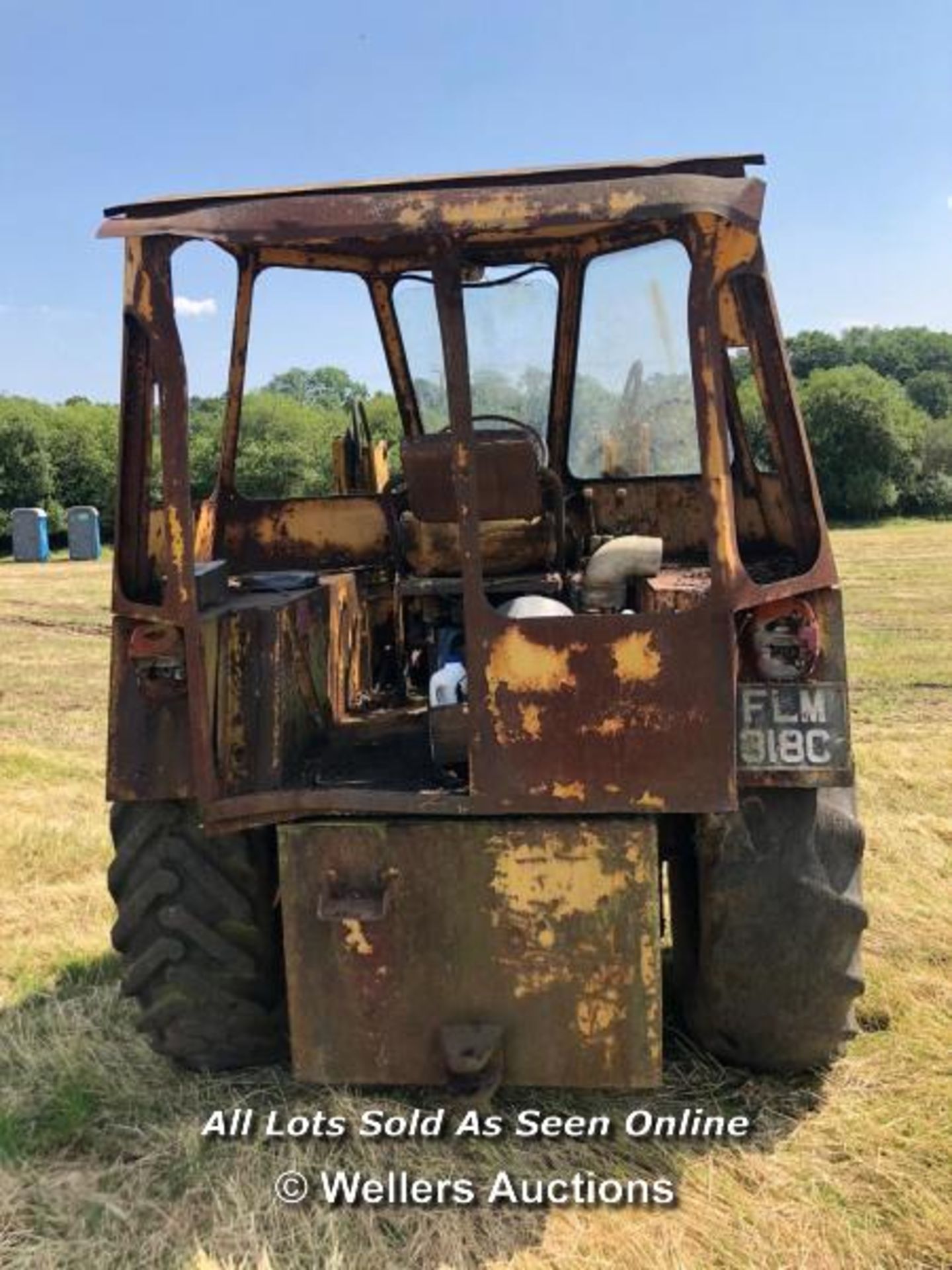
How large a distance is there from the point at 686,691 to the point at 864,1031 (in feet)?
5.19

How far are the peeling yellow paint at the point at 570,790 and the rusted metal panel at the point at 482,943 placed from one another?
0.32ft

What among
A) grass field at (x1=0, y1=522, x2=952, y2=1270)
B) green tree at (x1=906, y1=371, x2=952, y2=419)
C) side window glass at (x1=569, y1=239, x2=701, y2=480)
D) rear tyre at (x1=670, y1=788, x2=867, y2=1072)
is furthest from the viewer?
green tree at (x1=906, y1=371, x2=952, y2=419)

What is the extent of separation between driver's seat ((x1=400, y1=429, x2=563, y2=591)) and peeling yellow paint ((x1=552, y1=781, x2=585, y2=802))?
31.6 inches

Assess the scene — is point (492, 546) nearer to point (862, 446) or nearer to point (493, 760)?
point (493, 760)

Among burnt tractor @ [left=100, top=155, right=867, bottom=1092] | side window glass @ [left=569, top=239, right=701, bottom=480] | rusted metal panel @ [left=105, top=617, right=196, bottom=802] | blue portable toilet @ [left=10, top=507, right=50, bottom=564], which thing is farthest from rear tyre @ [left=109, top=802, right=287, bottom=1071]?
blue portable toilet @ [left=10, top=507, right=50, bottom=564]

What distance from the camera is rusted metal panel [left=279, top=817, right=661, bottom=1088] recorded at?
2961 mm

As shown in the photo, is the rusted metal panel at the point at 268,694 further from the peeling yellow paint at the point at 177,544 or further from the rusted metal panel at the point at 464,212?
the rusted metal panel at the point at 464,212

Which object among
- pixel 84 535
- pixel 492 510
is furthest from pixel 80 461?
pixel 492 510

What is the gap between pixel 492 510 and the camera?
3.56 meters

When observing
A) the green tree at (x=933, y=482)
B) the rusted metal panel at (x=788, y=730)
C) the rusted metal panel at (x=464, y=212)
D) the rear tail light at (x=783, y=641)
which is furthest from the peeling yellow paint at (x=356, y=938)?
the green tree at (x=933, y=482)

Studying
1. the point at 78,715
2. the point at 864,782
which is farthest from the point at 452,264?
the point at 78,715

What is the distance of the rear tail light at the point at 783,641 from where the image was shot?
303 centimetres

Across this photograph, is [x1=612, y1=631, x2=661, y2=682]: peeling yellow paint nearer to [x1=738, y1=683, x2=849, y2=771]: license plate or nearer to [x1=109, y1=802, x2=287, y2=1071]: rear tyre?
[x1=738, y1=683, x2=849, y2=771]: license plate

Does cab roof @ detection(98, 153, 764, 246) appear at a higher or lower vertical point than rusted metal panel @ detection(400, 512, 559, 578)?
higher
